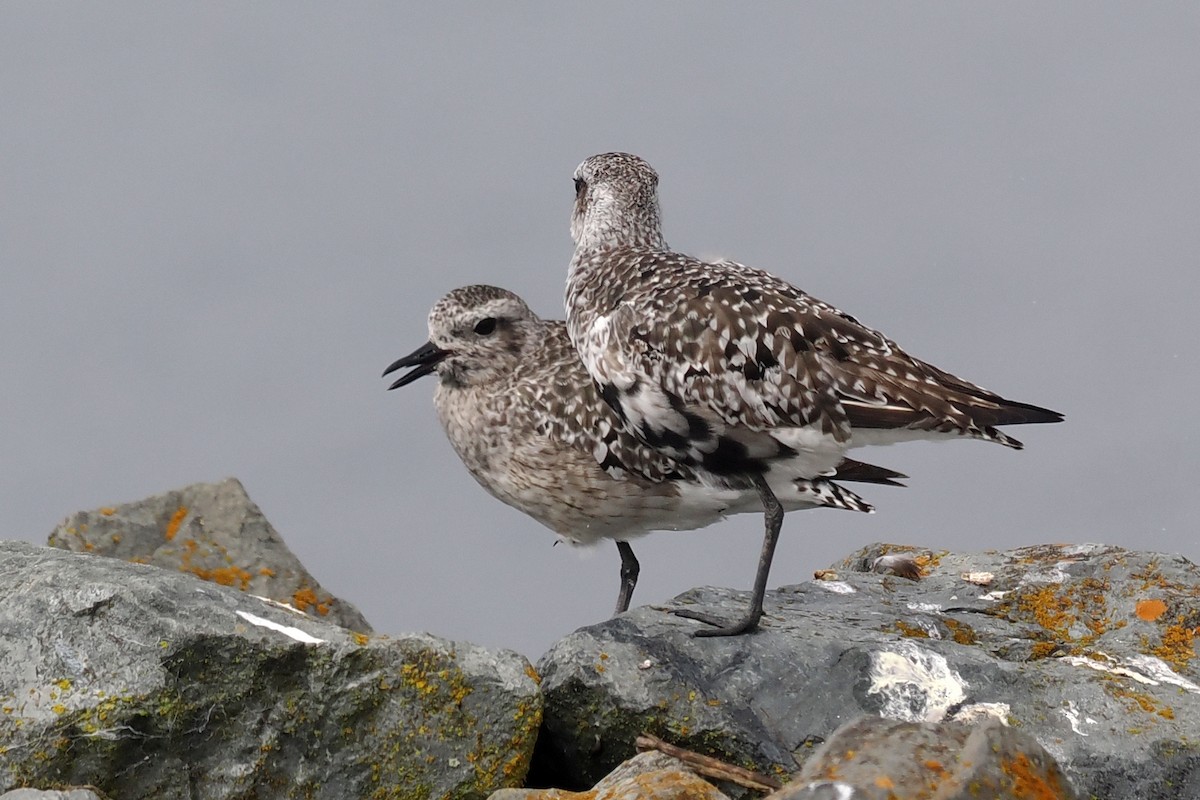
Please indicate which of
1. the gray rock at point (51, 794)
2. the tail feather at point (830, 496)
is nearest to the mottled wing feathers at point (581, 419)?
the tail feather at point (830, 496)

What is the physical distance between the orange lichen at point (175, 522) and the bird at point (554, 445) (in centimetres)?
180

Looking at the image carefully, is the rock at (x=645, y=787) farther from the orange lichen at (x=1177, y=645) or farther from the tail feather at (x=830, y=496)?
the orange lichen at (x=1177, y=645)

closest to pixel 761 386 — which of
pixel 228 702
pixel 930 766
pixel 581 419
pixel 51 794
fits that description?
pixel 581 419

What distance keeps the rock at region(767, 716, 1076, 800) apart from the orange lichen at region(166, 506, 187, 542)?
21.5 ft

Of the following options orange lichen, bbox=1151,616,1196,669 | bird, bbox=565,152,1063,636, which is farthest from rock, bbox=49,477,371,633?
orange lichen, bbox=1151,616,1196,669

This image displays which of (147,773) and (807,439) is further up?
(807,439)

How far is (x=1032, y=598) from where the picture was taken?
9.69 meters

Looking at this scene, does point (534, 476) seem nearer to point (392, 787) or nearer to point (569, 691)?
point (569, 691)

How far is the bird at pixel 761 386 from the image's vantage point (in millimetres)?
8250

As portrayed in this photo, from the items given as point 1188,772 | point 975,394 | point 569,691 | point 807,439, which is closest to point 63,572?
point 569,691

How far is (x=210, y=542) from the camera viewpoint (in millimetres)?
10742

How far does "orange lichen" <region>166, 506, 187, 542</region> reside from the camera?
10.7m

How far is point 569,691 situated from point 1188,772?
122 inches

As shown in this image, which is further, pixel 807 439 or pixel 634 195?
pixel 634 195
